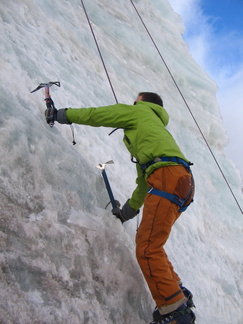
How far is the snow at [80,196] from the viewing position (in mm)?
1803

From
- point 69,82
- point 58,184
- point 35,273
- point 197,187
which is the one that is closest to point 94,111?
point 58,184

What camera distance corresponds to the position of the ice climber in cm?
199

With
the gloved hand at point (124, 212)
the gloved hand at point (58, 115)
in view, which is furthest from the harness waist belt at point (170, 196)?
the gloved hand at point (58, 115)

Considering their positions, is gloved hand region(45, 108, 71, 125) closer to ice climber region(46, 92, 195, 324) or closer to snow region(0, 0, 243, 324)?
ice climber region(46, 92, 195, 324)

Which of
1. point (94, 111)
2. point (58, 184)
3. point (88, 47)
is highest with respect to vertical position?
point (94, 111)

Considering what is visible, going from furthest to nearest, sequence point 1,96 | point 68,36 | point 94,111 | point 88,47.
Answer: point 88,47
point 68,36
point 1,96
point 94,111

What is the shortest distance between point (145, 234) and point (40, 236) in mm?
639

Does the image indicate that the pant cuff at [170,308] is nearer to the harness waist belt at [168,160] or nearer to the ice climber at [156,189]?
the ice climber at [156,189]

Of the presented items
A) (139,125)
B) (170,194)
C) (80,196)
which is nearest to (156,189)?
(170,194)

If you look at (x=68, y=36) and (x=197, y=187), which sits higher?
(x=68, y=36)

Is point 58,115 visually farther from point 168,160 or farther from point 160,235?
point 160,235

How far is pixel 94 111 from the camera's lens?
7.45 feet

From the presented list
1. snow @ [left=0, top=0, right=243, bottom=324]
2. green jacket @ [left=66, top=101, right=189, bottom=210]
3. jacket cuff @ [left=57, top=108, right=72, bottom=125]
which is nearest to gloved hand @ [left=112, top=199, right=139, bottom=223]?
snow @ [left=0, top=0, right=243, bottom=324]

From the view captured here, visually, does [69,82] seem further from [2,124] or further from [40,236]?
[40,236]
